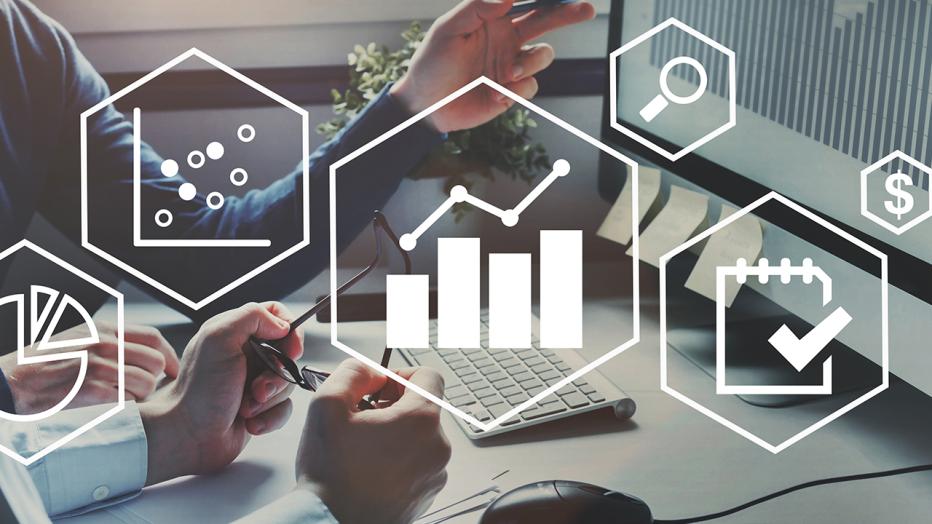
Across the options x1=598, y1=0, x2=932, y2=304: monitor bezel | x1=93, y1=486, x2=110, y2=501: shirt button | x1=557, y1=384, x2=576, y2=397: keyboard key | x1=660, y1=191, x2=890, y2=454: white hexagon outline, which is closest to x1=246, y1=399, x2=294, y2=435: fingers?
x1=93, y1=486, x2=110, y2=501: shirt button

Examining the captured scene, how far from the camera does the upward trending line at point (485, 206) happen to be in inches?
36.7

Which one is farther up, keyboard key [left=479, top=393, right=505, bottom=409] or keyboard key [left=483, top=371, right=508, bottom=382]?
keyboard key [left=483, top=371, right=508, bottom=382]

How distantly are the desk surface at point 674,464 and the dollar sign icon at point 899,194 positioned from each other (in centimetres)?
18

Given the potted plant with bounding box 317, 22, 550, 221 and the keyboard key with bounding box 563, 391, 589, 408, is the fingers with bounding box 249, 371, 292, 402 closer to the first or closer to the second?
the keyboard key with bounding box 563, 391, 589, 408

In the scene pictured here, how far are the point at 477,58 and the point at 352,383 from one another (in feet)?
1.19

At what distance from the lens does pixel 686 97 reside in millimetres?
808

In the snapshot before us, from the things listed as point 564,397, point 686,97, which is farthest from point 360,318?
point 686,97

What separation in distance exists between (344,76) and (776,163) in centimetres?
54

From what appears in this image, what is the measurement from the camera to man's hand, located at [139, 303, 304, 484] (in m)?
0.64

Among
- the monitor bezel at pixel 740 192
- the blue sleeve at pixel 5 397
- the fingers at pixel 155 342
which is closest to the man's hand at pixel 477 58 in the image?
the monitor bezel at pixel 740 192

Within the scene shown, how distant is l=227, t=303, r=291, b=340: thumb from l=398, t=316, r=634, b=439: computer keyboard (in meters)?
0.14

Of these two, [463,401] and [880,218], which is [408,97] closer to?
[463,401]

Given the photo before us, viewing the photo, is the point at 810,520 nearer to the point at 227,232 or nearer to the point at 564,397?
the point at 564,397

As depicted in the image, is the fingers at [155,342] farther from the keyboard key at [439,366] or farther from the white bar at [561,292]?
the white bar at [561,292]
